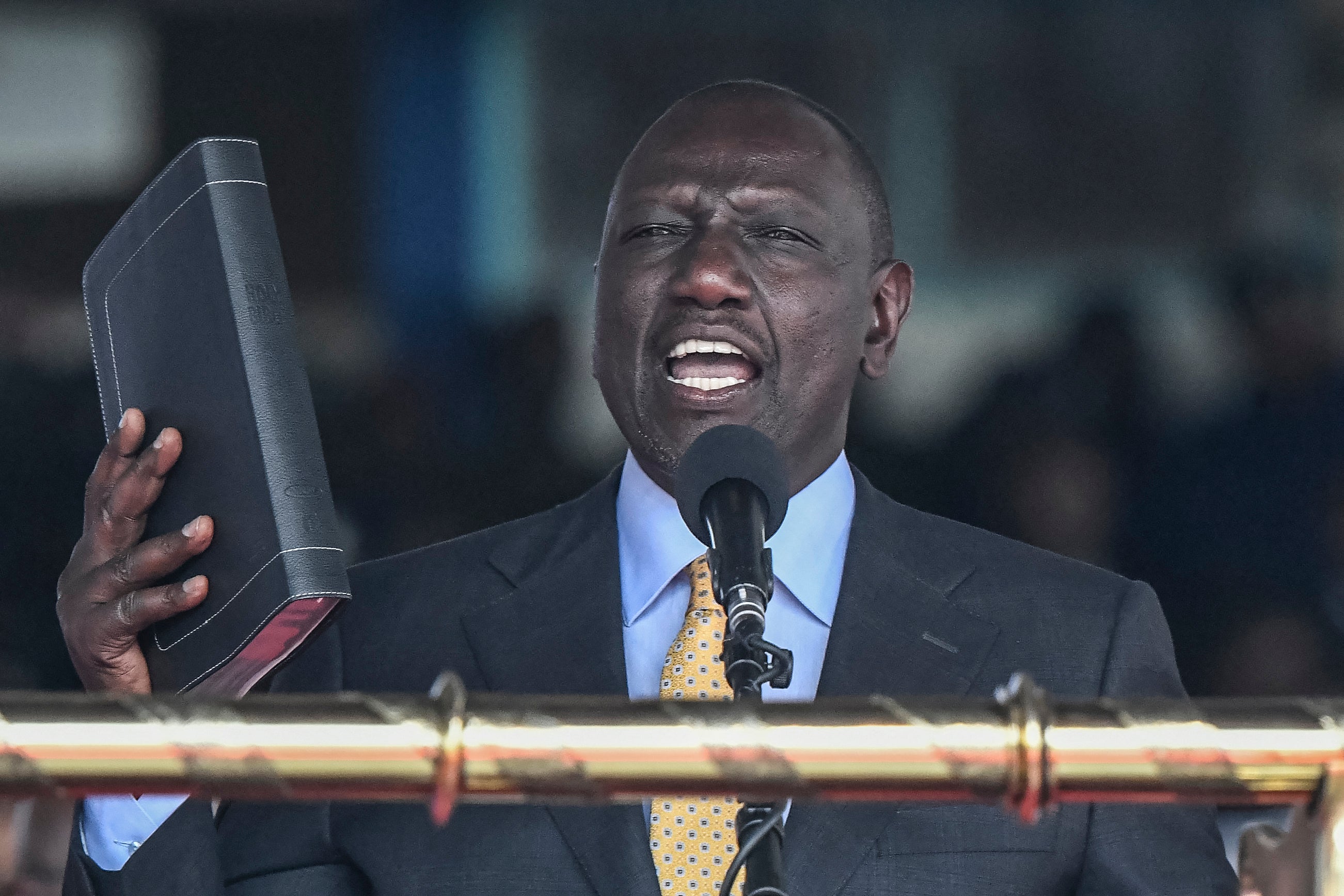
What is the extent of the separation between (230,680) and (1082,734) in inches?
31.8

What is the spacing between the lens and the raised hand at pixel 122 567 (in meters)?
1.38

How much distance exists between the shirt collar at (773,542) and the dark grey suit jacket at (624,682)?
2 centimetres

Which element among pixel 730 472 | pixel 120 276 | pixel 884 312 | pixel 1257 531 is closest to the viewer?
pixel 730 472

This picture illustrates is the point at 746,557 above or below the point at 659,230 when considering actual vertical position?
below

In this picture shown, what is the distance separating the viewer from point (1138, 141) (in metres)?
3.67

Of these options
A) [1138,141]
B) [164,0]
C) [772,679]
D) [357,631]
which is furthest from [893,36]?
[772,679]

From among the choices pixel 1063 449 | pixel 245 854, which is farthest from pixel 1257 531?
pixel 245 854

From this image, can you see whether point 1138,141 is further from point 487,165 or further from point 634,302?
point 634,302

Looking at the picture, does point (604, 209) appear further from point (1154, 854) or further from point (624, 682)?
point (1154, 854)

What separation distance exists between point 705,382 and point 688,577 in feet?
0.67

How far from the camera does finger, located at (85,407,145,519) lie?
1.42 meters

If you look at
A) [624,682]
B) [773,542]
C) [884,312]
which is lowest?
[624,682]

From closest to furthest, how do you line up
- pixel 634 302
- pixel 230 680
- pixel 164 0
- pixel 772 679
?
pixel 772 679 → pixel 230 680 → pixel 634 302 → pixel 164 0

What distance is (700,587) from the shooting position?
5.92 ft
